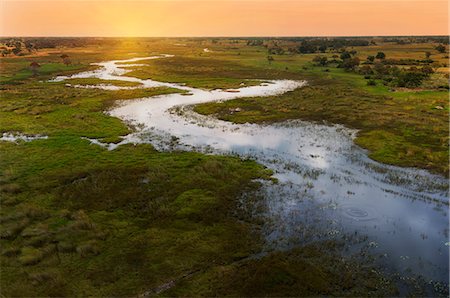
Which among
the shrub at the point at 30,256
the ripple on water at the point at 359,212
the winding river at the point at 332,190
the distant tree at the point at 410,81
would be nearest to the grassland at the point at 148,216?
the shrub at the point at 30,256

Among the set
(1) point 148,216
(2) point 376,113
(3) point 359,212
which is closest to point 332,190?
(3) point 359,212

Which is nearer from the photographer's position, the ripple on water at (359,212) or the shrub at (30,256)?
the shrub at (30,256)

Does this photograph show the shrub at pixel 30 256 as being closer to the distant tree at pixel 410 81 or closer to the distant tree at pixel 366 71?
the distant tree at pixel 410 81

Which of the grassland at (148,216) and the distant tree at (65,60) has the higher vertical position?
the distant tree at (65,60)

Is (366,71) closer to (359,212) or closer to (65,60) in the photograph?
(359,212)

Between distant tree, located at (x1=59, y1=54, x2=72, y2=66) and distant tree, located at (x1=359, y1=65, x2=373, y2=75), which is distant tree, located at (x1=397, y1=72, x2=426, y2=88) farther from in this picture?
distant tree, located at (x1=59, y1=54, x2=72, y2=66)

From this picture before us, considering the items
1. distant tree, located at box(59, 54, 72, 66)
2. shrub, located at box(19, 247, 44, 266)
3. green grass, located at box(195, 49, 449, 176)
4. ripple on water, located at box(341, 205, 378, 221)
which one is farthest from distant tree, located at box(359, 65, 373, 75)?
distant tree, located at box(59, 54, 72, 66)
